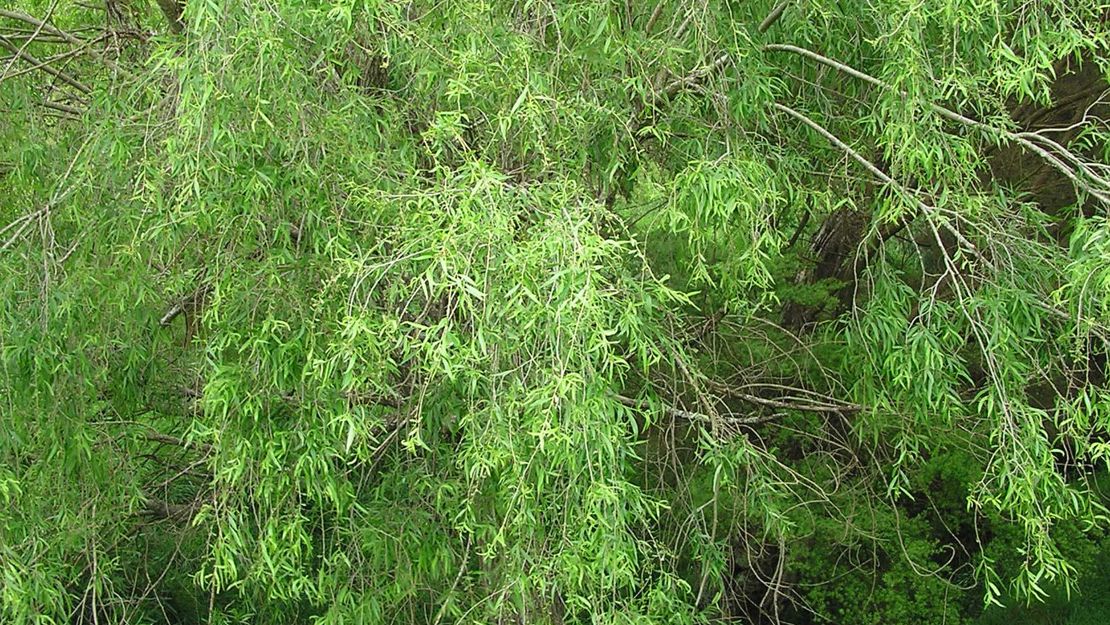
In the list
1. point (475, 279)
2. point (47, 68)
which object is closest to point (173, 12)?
point (47, 68)

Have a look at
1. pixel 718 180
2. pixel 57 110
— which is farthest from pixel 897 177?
pixel 57 110

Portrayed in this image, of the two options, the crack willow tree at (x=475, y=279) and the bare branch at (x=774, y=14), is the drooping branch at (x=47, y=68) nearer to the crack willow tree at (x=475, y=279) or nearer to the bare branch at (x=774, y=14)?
the crack willow tree at (x=475, y=279)

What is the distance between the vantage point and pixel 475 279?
2.42 meters

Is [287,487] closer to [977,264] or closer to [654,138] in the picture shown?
[654,138]

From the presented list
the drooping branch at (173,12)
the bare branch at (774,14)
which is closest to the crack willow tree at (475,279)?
the bare branch at (774,14)

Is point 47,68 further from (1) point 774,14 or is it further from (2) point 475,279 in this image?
(1) point 774,14

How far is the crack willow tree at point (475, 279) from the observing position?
2.53 meters

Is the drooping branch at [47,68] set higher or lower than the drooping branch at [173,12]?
lower

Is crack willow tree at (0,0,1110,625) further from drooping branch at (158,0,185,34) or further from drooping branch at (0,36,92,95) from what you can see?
drooping branch at (158,0,185,34)

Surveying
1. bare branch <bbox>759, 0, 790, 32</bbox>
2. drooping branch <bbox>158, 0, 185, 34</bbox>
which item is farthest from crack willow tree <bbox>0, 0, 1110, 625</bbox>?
drooping branch <bbox>158, 0, 185, 34</bbox>

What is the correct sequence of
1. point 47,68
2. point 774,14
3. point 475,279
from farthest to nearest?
point 47,68 → point 774,14 → point 475,279

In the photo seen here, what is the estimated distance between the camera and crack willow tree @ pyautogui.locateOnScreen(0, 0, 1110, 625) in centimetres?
253

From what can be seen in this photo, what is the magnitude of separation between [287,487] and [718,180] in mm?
1313

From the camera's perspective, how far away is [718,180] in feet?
9.49
